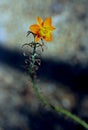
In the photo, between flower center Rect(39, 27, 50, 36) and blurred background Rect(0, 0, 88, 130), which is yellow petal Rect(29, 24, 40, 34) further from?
blurred background Rect(0, 0, 88, 130)

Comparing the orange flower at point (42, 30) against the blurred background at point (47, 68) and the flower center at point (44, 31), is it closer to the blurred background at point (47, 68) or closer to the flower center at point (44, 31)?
the flower center at point (44, 31)

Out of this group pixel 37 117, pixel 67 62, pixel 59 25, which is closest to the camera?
pixel 37 117

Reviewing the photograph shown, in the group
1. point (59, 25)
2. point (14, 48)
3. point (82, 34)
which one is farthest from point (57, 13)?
point (14, 48)

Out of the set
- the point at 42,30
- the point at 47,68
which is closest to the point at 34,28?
the point at 42,30

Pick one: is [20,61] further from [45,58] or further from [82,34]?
[82,34]

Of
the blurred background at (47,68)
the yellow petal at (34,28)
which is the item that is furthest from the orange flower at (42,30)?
the blurred background at (47,68)

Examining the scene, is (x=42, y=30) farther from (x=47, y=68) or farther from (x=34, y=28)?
(x=47, y=68)

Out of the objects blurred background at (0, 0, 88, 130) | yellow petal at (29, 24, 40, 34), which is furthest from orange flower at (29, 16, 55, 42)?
blurred background at (0, 0, 88, 130)

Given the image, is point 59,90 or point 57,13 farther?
Result: point 57,13
